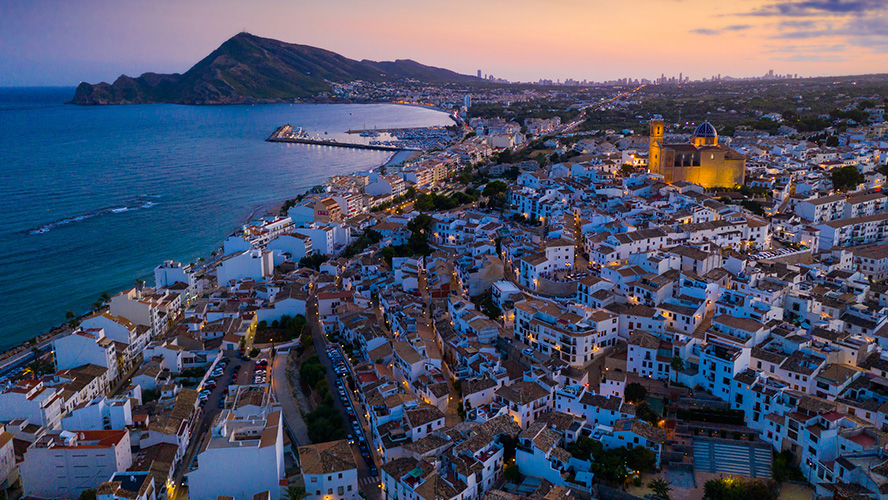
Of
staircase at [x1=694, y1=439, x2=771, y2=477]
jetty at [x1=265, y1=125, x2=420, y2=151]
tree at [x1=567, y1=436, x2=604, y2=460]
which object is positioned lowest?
staircase at [x1=694, y1=439, x2=771, y2=477]

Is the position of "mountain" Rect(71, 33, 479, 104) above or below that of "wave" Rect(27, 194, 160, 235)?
above

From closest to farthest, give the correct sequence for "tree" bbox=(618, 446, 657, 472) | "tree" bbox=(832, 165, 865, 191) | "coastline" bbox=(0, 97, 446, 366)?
"tree" bbox=(618, 446, 657, 472), "coastline" bbox=(0, 97, 446, 366), "tree" bbox=(832, 165, 865, 191)

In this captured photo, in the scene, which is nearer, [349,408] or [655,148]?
[349,408]

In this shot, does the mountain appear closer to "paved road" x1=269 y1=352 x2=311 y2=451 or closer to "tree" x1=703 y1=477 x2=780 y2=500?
"paved road" x1=269 y1=352 x2=311 y2=451

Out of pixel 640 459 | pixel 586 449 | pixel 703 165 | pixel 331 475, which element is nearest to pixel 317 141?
pixel 703 165

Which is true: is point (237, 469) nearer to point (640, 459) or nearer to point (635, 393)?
point (640, 459)

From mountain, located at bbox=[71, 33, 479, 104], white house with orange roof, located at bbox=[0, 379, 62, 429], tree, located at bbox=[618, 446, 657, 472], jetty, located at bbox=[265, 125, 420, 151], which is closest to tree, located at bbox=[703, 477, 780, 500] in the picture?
tree, located at bbox=[618, 446, 657, 472]

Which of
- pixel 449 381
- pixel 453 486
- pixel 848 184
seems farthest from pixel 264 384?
pixel 848 184
